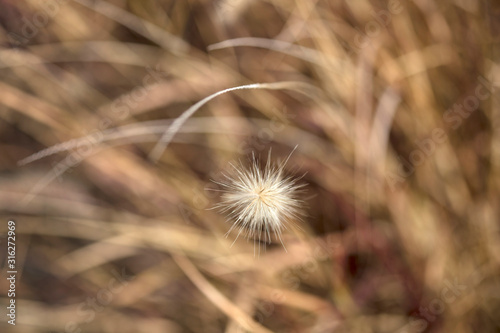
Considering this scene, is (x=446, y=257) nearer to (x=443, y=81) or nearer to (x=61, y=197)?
(x=443, y=81)

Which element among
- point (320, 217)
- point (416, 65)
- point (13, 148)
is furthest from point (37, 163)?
point (416, 65)

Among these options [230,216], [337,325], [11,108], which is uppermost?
[11,108]

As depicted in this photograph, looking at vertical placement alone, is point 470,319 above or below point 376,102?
below
